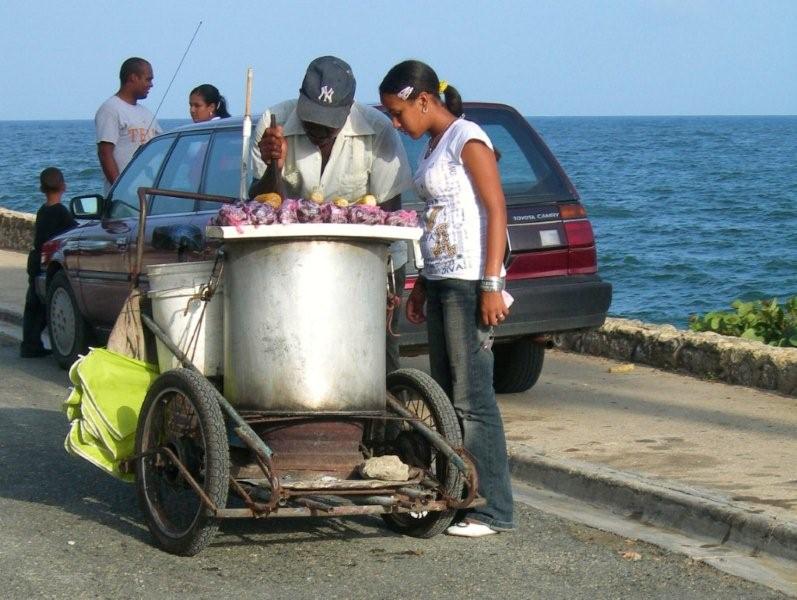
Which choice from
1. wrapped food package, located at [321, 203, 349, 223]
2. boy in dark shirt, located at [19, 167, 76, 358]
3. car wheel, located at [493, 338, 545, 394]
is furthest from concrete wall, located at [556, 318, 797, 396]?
boy in dark shirt, located at [19, 167, 76, 358]

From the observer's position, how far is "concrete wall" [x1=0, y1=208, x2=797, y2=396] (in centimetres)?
888

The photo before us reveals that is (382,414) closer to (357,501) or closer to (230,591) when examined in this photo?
(357,501)

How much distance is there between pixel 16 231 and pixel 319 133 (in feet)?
44.1

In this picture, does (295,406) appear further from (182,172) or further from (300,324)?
(182,172)

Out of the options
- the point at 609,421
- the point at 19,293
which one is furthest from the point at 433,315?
the point at 19,293

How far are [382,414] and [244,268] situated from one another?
2.60 feet

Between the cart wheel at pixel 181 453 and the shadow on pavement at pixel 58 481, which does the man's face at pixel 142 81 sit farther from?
the cart wheel at pixel 181 453

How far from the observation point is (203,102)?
1087 cm

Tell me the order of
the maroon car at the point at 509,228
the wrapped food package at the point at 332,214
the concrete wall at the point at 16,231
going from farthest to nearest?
1. the concrete wall at the point at 16,231
2. the maroon car at the point at 509,228
3. the wrapped food package at the point at 332,214

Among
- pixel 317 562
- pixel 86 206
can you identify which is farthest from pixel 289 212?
pixel 86 206

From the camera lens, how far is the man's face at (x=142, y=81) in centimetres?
1075

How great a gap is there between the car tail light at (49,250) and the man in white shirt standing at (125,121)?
705 millimetres

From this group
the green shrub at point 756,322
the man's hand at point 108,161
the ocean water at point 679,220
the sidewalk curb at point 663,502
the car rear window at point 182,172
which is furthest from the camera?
the ocean water at point 679,220

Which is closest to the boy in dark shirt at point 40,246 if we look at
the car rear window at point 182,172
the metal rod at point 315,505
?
the car rear window at point 182,172
